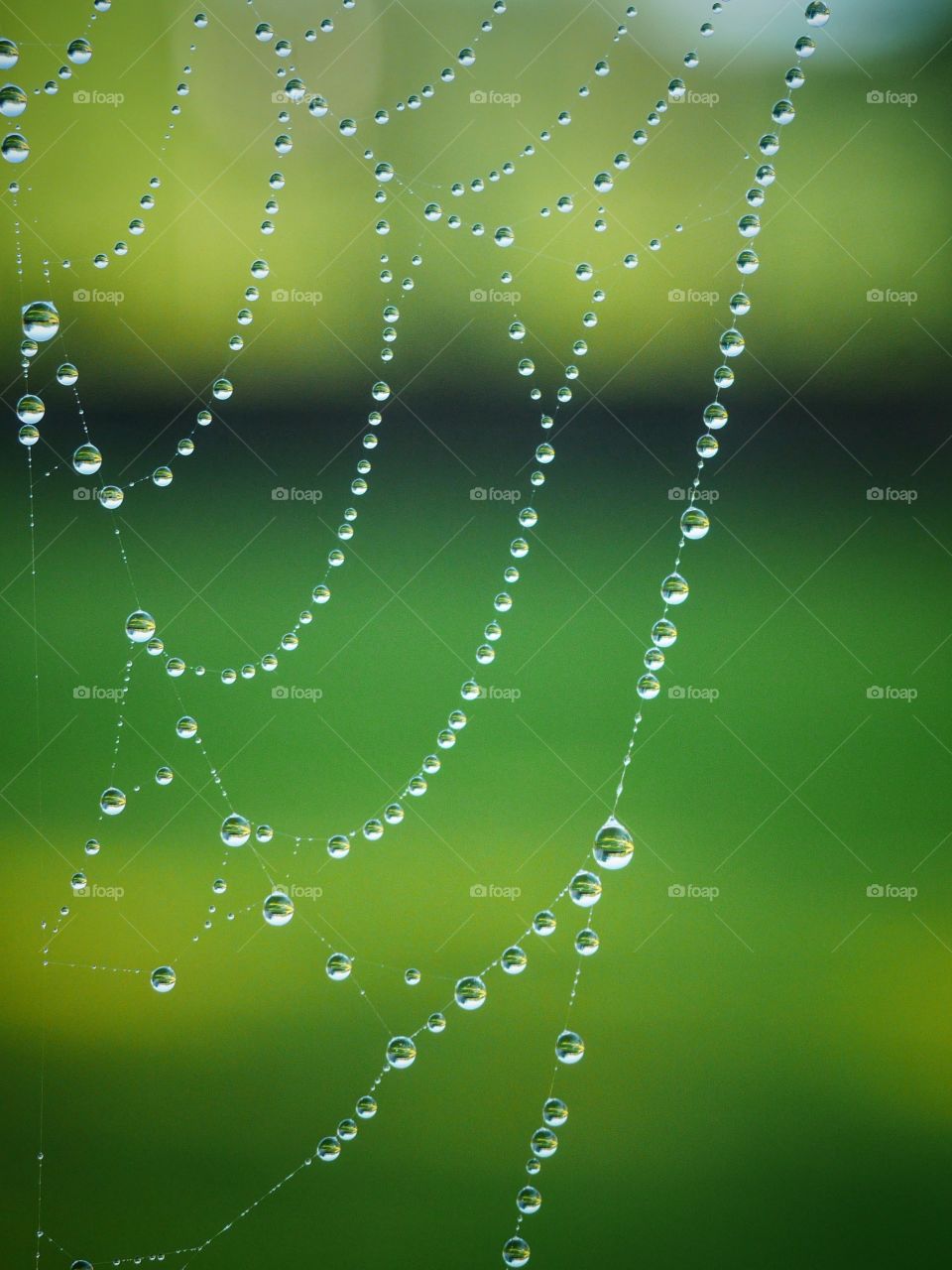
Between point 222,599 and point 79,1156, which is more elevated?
point 222,599

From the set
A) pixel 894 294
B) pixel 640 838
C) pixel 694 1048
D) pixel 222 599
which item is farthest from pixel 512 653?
pixel 894 294

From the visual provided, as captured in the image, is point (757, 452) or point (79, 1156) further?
point (757, 452)

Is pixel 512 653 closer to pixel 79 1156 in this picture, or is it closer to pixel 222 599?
pixel 222 599
